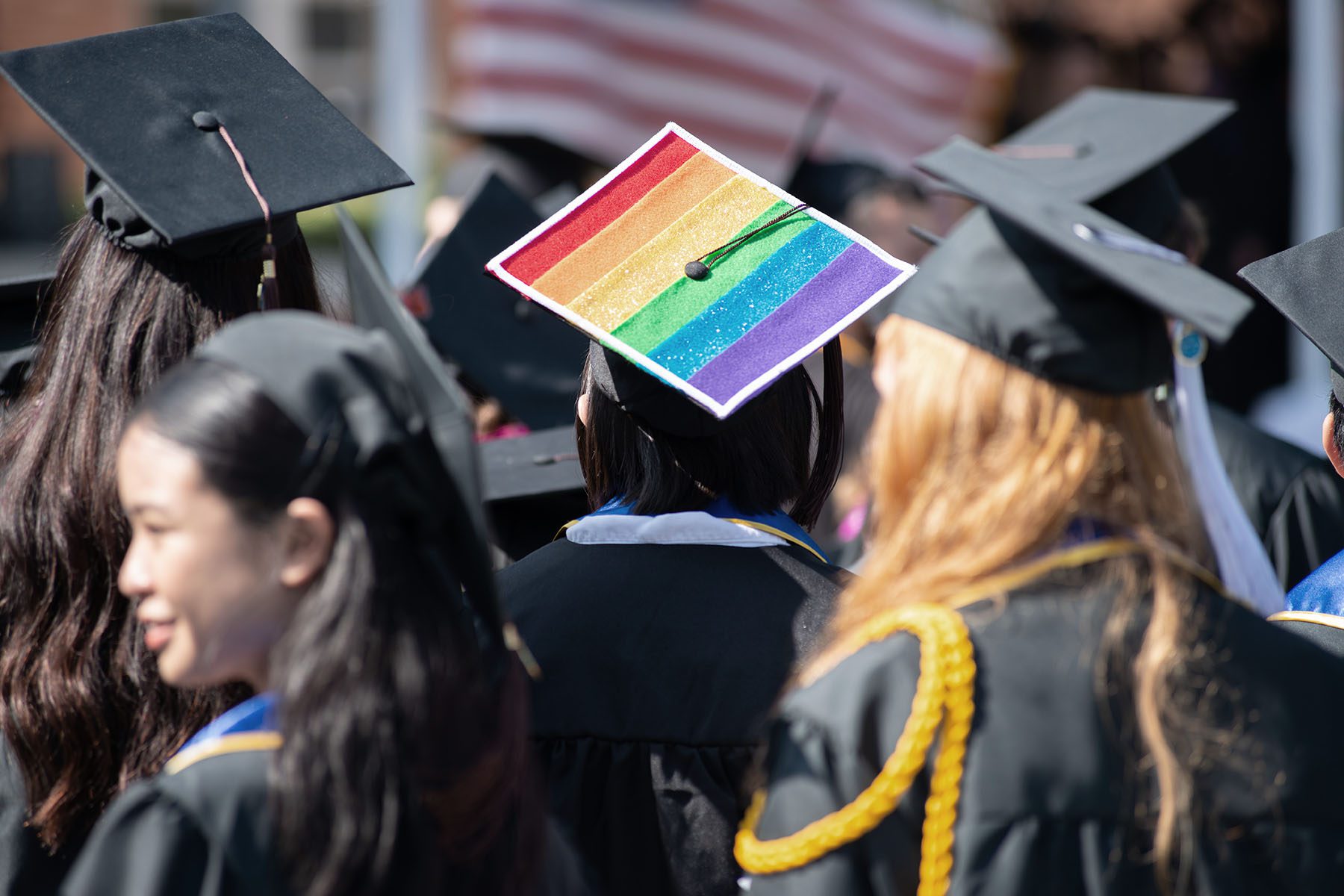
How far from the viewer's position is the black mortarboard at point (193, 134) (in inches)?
80.2

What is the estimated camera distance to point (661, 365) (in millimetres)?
2033

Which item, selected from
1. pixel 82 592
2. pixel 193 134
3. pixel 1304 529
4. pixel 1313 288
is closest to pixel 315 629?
pixel 82 592

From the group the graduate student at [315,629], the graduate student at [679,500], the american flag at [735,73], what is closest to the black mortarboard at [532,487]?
the graduate student at [679,500]

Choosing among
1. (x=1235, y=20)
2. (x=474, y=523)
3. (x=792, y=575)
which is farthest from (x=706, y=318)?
(x=1235, y=20)

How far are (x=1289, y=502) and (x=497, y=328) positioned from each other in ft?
6.28

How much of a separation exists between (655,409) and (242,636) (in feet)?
2.57

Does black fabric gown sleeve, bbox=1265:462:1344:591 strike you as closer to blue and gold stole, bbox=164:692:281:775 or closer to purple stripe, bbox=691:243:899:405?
purple stripe, bbox=691:243:899:405

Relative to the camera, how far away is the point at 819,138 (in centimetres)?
815

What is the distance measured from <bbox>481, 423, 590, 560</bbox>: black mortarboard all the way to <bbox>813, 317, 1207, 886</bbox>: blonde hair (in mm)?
1415

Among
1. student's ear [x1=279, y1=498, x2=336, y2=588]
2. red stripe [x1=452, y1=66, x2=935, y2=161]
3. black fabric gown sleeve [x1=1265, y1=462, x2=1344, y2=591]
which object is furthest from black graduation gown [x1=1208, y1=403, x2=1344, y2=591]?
red stripe [x1=452, y1=66, x2=935, y2=161]

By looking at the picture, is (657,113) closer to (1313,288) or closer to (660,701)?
(1313,288)

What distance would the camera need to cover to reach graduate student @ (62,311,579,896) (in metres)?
1.38

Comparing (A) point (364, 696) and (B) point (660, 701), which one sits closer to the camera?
(A) point (364, 696)

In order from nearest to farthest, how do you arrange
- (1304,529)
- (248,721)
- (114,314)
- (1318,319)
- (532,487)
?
(248,721) < (114,314) < (1318,319) < (532,487) < (1304,529)
